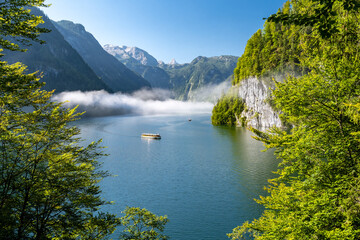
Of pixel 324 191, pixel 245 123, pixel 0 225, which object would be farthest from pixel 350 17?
pixel 245 123

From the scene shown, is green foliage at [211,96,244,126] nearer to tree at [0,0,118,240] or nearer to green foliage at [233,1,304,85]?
green foliage at [233,1,304,85]

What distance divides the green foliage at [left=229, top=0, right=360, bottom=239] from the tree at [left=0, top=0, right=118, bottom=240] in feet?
41.4

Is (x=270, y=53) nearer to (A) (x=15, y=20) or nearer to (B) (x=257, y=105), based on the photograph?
(B) (x=257, y=105)

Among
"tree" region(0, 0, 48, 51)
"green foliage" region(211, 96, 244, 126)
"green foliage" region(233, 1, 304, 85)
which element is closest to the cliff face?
"green foliage" region(211, 96, 244, 126)

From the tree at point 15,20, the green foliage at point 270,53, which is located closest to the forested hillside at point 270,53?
the green foliage at point 270,53

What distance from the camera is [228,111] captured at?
141875 mm

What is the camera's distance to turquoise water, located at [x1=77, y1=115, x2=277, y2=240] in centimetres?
3084

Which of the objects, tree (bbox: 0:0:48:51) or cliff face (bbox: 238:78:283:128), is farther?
cliff face (bbox: 238:78:283:128)

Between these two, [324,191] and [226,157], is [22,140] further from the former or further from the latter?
[226,157]

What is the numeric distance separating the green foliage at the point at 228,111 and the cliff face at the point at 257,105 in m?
4.37

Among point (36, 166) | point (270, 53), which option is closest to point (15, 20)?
point (36, 166)

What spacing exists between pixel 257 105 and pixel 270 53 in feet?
92.7

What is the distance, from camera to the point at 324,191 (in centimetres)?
1091

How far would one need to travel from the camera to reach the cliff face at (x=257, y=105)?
4429 inches
